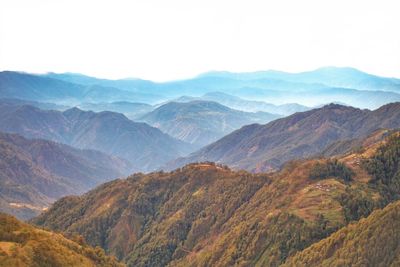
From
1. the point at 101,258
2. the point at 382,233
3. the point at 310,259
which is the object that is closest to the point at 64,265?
the point at 101,258

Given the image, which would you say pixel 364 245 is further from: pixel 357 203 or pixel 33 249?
pixel 33 249

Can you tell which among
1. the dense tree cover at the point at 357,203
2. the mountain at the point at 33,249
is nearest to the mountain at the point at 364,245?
the dense tree cover at the point at 357,203

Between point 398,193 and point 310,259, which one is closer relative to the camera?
point 310,259

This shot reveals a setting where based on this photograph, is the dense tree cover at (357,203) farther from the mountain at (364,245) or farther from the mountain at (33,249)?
the mountain at (33,249)

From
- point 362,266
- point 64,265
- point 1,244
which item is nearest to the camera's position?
point 1,244

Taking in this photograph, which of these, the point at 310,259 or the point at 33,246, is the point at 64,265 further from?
the point at 310,259

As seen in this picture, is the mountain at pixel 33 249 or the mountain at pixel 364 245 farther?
the mountain at pixel 364 245

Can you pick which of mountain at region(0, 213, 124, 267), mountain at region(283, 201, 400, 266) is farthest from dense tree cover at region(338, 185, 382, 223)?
mountain at region(0, 213, 124, 267)

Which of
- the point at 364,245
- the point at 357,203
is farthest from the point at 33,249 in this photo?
the point at 357,203
